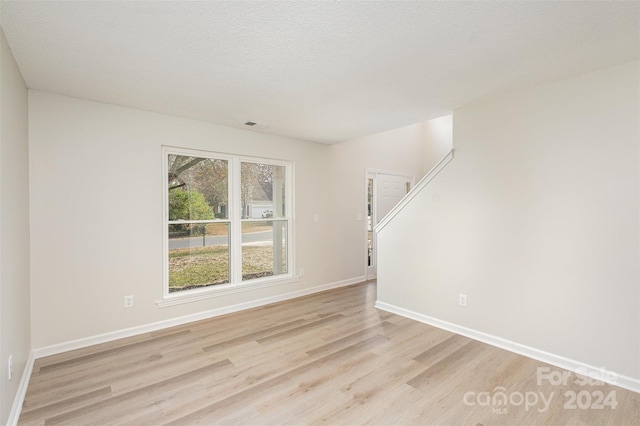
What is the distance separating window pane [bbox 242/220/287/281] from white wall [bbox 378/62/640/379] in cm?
205

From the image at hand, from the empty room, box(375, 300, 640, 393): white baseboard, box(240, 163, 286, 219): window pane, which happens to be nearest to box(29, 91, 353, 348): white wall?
the empty room

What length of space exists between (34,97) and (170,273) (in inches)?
81.8

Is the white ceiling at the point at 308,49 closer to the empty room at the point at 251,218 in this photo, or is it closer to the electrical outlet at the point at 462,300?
the empty room at the point at 251,218

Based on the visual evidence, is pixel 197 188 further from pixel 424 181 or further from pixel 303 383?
pixel 424 181

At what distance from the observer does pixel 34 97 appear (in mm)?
2734

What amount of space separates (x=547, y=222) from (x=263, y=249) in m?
3.31

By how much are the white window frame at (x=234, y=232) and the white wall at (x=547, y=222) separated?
194 centimetres

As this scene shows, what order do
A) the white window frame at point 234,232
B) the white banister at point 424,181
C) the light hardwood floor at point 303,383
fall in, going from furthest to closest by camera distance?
the white window frame at point 234,232
the white banister at point 424,181
the light hardwood floor at point 303,383

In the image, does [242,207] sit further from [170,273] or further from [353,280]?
[353,280]

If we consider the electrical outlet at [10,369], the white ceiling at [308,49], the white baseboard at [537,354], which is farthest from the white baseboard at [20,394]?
the white baseboard at [537,354]

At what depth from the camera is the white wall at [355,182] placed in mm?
5160

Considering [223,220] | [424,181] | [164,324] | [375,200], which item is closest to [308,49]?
[424,181]

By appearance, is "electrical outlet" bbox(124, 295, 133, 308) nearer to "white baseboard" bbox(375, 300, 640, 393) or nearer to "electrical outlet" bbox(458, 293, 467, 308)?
"white baseboard" bbox(375, 300, 640, 393)

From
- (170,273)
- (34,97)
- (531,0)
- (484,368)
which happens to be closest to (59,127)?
(34,97)
